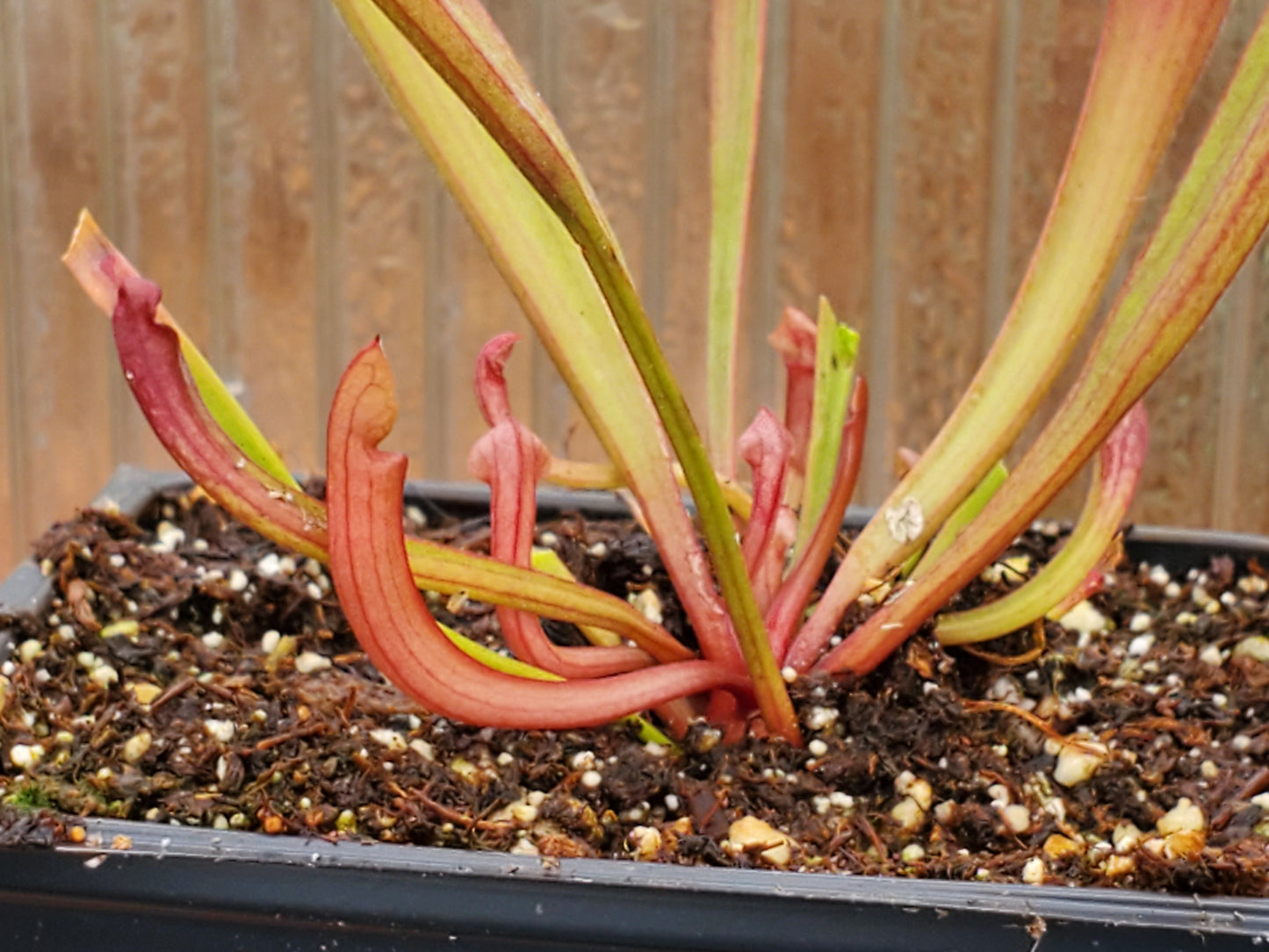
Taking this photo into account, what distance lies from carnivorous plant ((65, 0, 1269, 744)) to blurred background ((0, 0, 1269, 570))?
0.70 m

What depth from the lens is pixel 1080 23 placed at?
3.76ft

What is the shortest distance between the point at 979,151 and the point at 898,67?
0.35 feet

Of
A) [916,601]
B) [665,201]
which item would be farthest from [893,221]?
[916,601]

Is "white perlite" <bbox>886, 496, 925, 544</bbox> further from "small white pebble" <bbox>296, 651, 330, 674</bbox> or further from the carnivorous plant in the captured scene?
"small white pebble" <bbox>296, 651, 330, 674</bbox>

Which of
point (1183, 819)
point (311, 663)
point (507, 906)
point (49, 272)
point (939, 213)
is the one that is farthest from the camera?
point (49, 272)

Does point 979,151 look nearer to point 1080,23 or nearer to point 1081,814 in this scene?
point 1080,23

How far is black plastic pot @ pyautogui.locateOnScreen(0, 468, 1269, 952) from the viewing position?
1.05ft

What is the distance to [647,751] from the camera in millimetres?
457

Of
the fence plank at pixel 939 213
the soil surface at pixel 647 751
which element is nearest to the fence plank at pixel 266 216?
the fence plank at pixel 939 213

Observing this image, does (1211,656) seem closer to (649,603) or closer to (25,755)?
(649,603)

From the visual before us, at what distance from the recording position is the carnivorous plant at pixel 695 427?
1.17 ft

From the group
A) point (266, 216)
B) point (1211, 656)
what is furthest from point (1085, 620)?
point (266, 216)

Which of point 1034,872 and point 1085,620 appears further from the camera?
point 1085,620

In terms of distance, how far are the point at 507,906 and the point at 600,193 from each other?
100 cm
